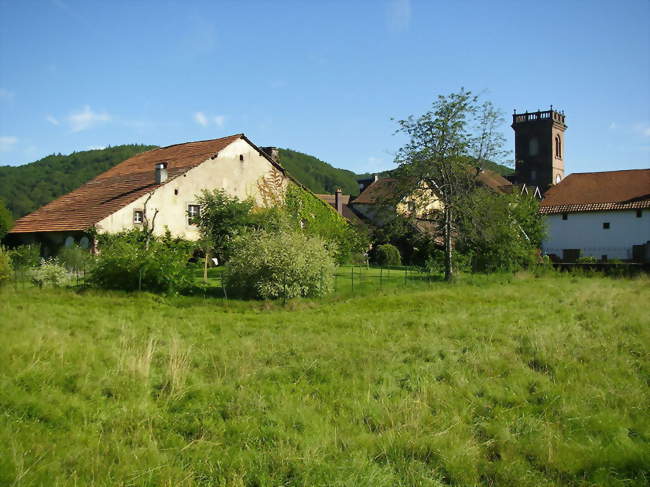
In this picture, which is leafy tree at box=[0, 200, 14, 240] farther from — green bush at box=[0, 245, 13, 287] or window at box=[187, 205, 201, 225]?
green bush at box=[0, 245, 13, 287]

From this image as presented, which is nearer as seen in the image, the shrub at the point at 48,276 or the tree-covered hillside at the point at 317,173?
the shrub at the point at 48,276

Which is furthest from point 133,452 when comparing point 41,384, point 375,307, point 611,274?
point 611,274

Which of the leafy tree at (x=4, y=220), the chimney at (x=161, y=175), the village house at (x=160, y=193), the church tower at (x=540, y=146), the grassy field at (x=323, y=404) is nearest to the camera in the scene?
the grassy field at (x=323, y=404)

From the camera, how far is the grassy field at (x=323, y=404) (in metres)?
5.66

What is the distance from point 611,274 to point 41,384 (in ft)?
91.2

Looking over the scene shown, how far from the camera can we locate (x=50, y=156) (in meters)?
82.2

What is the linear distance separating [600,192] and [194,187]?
32.5 metres

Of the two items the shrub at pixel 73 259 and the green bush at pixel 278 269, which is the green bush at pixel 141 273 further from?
the shrub at pixel 73 259

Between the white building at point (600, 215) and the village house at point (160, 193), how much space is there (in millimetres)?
22386

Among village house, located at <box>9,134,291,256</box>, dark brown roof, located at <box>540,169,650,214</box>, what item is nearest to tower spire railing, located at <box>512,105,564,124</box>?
dark brown roof, located at <box>540,169,650,214</box>

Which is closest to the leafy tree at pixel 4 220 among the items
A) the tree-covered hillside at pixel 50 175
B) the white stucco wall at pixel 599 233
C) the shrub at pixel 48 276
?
the tree-covered hillside at pixel 50 175

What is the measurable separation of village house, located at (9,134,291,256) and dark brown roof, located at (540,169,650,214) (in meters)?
23.9

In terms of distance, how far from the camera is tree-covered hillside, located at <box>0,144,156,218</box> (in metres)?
60.3

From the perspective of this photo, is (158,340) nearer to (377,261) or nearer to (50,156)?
(377,261)
